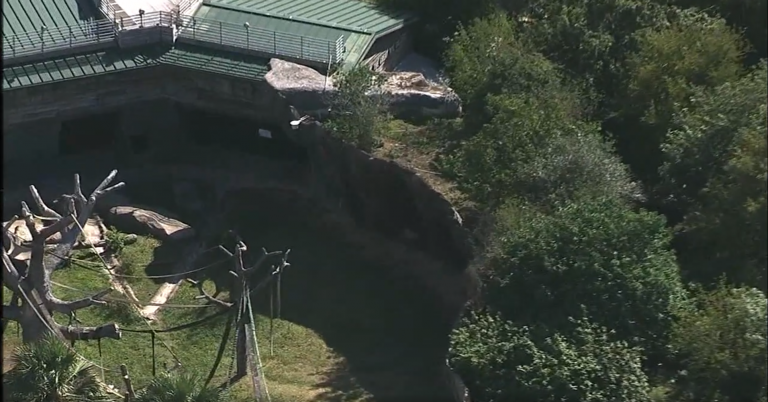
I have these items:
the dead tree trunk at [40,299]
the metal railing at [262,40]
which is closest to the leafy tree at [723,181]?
the metal railing at [262,40]

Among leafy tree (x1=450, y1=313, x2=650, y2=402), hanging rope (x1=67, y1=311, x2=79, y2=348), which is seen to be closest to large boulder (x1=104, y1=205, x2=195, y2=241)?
hanging rope (x1=67, y1=311, x2=79, y2=348)

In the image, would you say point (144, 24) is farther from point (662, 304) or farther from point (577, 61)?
point (662, 304)

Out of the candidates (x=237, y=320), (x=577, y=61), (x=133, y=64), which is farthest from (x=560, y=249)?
(x=133, y=64)

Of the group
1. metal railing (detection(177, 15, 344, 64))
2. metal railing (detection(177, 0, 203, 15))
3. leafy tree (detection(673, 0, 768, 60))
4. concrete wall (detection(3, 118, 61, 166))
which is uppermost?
leafy tree (detection(673, 0, 768, 60))

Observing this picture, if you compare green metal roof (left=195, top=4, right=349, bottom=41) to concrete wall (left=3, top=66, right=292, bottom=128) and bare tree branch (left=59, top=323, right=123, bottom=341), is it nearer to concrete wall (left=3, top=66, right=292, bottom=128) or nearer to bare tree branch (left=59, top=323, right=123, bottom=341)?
concrete wall (left=3, top=66, right=292, bottom=128)

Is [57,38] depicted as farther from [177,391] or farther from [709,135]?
[709,135]

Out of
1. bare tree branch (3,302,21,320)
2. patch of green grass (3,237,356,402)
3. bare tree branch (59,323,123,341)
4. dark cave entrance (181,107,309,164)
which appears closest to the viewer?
bare tree branch (59,323,123,341)

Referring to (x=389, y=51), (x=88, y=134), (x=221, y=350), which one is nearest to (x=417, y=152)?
(x=389, y=51)
